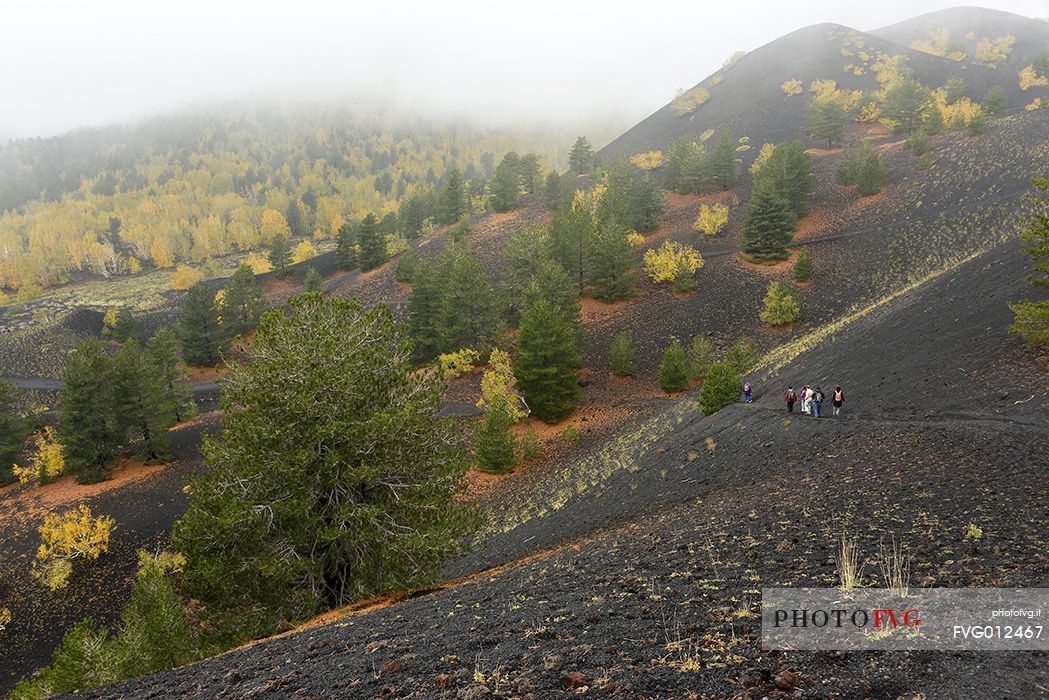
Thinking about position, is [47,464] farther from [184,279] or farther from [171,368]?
[184,279]

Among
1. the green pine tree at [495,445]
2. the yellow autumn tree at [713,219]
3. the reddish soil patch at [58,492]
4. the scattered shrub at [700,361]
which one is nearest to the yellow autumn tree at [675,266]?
the yellow autumn tree at [713,219]

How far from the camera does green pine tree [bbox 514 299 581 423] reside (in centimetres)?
3325

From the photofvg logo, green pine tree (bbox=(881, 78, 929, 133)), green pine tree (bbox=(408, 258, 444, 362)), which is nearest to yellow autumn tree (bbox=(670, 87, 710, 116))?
green pine tree (bbox=(881, 78, 929, 133))

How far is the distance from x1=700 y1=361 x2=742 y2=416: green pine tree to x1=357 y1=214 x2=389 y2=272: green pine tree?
6337 centimetres

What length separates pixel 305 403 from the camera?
419 inches

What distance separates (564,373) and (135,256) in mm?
150413

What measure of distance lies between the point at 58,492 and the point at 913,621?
155 feet

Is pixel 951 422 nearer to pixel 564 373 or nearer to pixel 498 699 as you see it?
pixel 498 699

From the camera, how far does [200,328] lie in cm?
6084

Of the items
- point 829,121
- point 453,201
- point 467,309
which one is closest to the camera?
point 467,309

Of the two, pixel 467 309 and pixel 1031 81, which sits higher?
pixel 1031 81

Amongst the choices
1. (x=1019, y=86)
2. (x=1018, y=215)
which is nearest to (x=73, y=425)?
(x=1018, y=215)

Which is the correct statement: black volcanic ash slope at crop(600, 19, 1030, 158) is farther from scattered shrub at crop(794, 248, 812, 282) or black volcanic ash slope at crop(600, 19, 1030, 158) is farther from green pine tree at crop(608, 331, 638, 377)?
green pine tree at crop(608, 331, 638, 377)

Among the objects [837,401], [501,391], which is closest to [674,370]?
[501,391]
